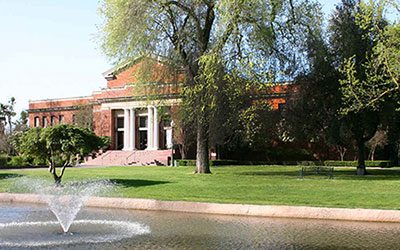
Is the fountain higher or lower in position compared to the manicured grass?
lower

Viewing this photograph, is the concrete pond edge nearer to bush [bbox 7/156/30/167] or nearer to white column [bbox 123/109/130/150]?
bush [bbox 7/156/30/167]

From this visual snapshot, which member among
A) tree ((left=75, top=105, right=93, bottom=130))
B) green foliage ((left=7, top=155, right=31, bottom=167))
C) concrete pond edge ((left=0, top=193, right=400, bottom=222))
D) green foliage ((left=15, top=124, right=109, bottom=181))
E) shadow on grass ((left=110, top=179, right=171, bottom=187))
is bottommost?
concrete pond edge ((left=0, top=193, right=400, bottom=222))

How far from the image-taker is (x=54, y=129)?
2628 cm

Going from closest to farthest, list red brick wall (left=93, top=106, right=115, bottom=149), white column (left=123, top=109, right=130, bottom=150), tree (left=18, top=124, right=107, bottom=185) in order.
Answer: tree (left=18, top=124, right=107, bottom=185), white column (left=123, top=109, right=130, bottom=150), red brick wall (left=93, top=106, right=115, bottom=149)

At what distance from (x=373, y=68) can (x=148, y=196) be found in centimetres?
1592

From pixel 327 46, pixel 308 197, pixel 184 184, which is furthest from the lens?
pixel 327 46

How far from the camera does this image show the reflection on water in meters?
12.9

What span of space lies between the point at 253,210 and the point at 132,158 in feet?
146

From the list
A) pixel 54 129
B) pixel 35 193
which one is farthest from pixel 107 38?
pixel 35 193

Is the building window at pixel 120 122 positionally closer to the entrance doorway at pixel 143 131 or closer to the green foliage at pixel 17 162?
the entrance doorway at pixel 143 131

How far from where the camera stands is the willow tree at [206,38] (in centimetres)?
3142

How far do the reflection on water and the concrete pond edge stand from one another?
59 centimetres

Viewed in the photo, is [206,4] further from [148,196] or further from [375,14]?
[148,196]

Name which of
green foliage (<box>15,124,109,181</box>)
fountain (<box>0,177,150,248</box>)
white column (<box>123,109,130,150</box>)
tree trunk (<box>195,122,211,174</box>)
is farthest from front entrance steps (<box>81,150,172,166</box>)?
fountain (<box>0,177,150,248</box>)
